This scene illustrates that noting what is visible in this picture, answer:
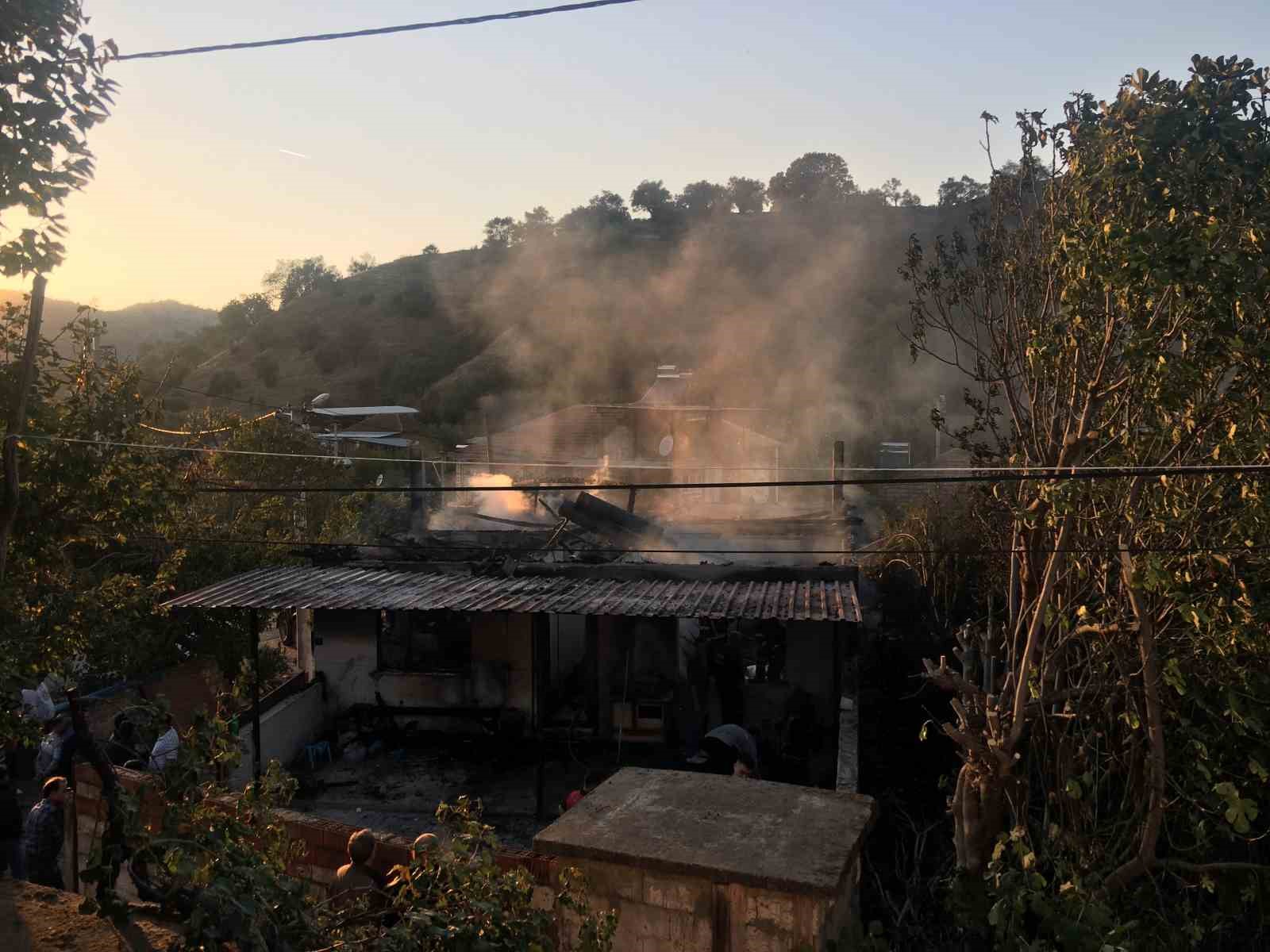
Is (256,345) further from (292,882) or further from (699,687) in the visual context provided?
(292,882)

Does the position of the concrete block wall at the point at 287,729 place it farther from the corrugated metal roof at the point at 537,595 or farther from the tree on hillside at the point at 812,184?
the tree on hillside at the point at 812,184

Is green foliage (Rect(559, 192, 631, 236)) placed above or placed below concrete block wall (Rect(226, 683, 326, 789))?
above

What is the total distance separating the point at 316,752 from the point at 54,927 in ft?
29.0

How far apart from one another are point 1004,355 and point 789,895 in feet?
14.7

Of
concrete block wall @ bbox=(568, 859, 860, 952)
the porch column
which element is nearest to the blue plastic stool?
the porch column

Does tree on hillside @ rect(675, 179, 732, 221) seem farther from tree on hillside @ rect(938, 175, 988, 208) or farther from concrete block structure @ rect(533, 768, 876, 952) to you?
concrete block structure @ rect(533, 768, 876, 952)

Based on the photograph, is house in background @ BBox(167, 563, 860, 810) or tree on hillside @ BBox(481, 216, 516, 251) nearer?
house in background @ BBox(167, 563, 860, 810)

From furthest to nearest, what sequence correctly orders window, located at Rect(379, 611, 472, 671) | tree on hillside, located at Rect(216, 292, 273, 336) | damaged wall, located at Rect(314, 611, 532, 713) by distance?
tree on hillside, located at Rect(216, 292, 273, 336), window, located at Rect(379, 611, 472, 671), damaged wall, located at Rect(314, 611, 532, 713)

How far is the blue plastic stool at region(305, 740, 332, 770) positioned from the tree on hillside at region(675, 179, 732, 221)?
305 ft

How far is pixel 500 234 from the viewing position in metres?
106

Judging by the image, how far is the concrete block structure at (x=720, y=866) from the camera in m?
4.48

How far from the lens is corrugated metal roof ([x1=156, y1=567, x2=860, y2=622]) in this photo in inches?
424

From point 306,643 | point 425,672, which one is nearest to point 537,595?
point 425,672

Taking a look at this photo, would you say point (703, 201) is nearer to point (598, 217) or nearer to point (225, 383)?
point (598, 217)
